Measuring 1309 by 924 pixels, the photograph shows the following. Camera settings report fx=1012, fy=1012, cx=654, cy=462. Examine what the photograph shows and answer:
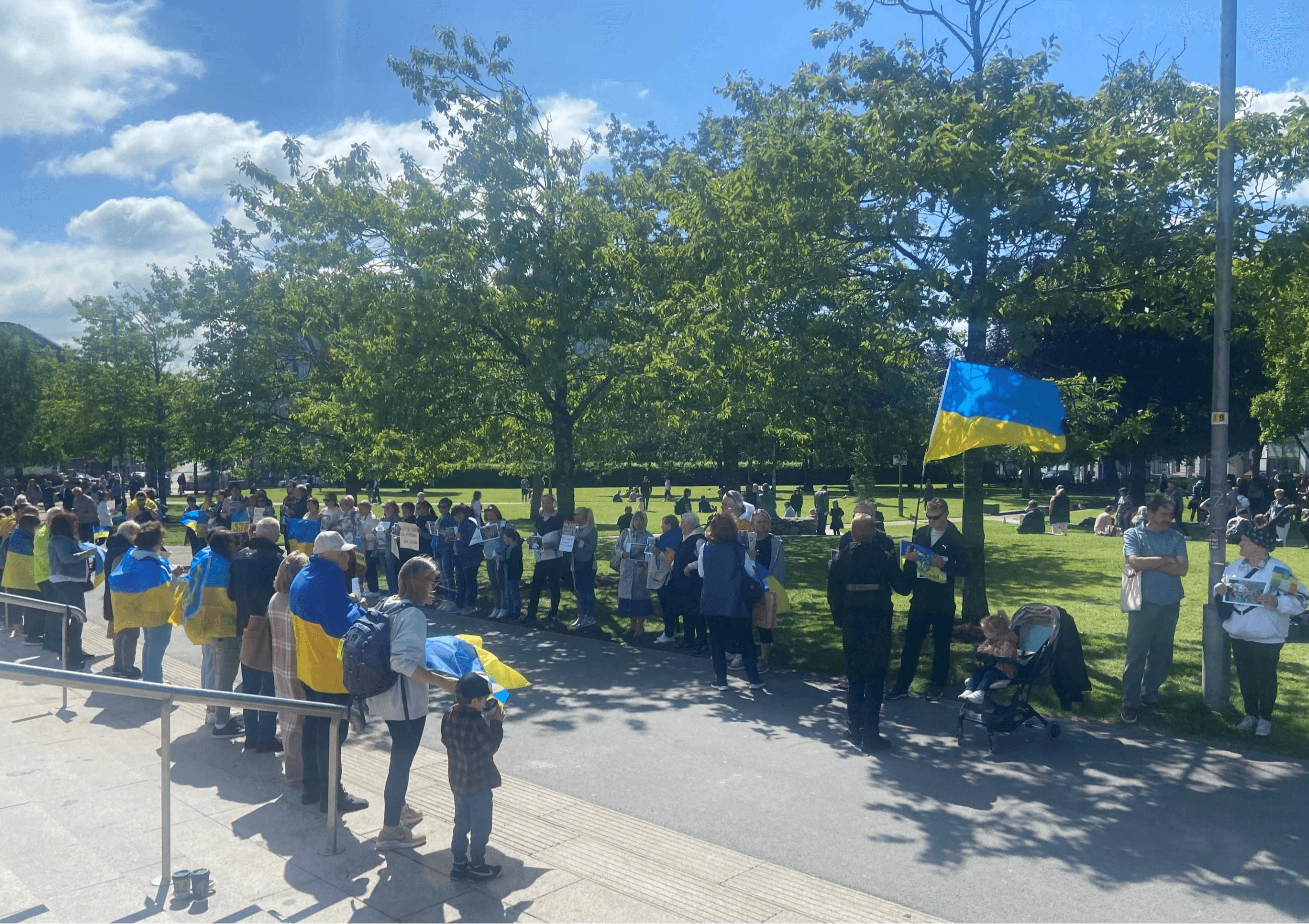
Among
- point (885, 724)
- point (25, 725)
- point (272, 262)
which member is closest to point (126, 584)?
point (25, 725)

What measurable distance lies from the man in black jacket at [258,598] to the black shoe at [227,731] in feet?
1.51

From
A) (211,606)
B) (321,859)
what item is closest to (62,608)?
(211,606)

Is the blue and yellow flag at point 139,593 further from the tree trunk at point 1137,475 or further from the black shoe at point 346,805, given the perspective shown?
the tree trunk at point 1137,475

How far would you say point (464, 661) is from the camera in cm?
553

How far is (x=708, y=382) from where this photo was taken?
13.0 m

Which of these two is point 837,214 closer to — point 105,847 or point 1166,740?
point 1166,740

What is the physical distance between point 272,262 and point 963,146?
926 inches

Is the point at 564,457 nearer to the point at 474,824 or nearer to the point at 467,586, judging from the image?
the point at 467,586

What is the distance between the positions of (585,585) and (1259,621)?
7706 mm

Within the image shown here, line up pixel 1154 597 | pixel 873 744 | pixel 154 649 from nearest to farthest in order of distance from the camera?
pixel 873 744 < pixel 1154 597 < pixel 154 649

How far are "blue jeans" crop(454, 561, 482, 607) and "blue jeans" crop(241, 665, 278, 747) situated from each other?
278 inches

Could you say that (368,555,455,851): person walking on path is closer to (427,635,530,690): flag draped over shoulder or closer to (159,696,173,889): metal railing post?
(427,635,530,690): flag draped over shoulder

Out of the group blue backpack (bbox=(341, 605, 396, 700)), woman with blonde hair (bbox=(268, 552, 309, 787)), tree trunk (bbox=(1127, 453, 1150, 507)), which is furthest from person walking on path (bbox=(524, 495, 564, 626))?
tree trunk (bbox=(1127, 453, 1150, 507))

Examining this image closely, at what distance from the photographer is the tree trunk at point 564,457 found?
16547 millimetres
